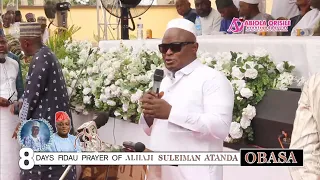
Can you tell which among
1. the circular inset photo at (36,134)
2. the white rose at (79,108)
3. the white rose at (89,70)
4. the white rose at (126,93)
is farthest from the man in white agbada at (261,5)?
the circular inset photo at (36,134)

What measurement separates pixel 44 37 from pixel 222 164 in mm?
1015

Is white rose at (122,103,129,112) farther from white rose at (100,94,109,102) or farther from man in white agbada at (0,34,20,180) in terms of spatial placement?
man in white agbada at (0,34,20,180)

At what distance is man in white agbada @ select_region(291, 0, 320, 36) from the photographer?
2.51m

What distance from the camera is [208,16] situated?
270cm

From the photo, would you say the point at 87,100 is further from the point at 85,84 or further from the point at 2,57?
the point at 2,57

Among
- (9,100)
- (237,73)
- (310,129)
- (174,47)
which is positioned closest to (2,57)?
(9,100)

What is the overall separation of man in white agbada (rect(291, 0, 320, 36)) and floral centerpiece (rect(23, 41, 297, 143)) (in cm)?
21

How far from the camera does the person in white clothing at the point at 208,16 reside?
8.75 feet

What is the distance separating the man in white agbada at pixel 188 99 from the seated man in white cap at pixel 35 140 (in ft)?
1.82

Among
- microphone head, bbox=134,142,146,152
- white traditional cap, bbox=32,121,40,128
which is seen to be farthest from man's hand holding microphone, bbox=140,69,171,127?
white traditional cap, bbox=32,121,40,128

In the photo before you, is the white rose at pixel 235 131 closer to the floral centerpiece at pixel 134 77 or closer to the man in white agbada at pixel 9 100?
the floral centerpiece at pixel 134 77

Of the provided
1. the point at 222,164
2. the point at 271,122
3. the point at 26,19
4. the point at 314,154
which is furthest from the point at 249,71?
the point at 26,19

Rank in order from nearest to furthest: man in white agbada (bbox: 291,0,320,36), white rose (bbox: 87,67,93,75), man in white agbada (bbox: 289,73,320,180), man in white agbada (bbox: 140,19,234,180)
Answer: man in white agbada (bbox: 289,73,320,180) < man in white agbada (bbox: 140,19,234,180) < man in white agbada (bbox: 291,0,320,36) < white rose (bbox: 87,67,93,75)

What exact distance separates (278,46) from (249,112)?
299 mm
